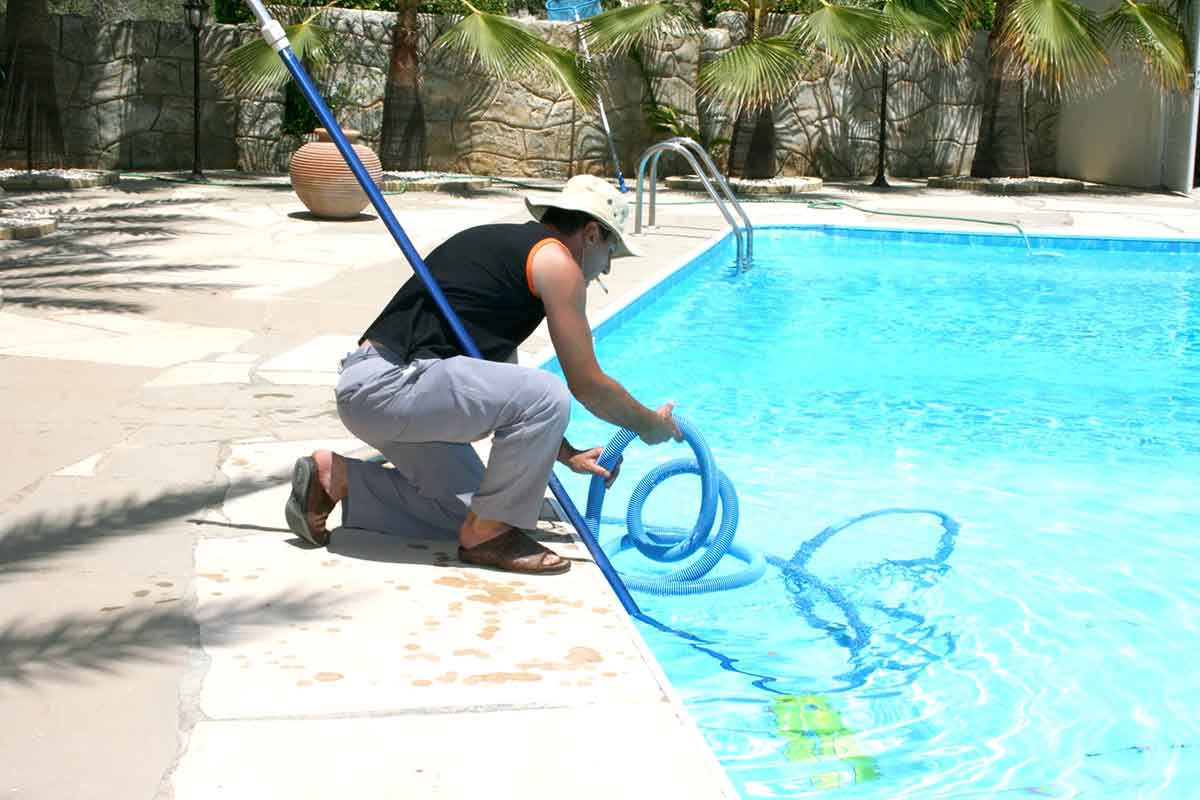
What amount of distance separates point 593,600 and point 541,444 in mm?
417

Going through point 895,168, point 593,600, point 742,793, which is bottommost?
point 742,793

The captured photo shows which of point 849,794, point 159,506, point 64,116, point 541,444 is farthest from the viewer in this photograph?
point 64,116

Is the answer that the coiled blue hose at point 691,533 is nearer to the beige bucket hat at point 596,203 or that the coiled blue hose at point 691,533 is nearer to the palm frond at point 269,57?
the beige bucket hat at point 596,203

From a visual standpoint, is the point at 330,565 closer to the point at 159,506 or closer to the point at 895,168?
the point at 159,506

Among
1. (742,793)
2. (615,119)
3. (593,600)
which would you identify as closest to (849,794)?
(742,793)

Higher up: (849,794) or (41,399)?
(41,399)

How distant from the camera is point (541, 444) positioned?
3756 millimetres

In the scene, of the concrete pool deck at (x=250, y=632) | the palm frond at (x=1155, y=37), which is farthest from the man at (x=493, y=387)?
the palm frond at (x=1155, y=37)

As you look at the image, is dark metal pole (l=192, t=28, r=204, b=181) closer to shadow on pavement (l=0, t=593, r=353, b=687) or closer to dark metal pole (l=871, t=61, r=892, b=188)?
dark metal pole (l=871, t=61, r=892, b=188)

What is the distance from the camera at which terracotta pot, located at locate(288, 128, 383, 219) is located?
12.3 meters

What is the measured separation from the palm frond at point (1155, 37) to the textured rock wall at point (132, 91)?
34.9 feet

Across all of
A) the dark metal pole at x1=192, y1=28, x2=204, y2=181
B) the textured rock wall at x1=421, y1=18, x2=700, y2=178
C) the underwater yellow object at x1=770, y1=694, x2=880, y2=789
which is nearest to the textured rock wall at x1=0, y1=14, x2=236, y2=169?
the dark metal pole at x1=192, y1=28, x2=204, y2=181

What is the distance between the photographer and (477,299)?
12.6 feet

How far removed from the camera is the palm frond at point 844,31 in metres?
15.8
